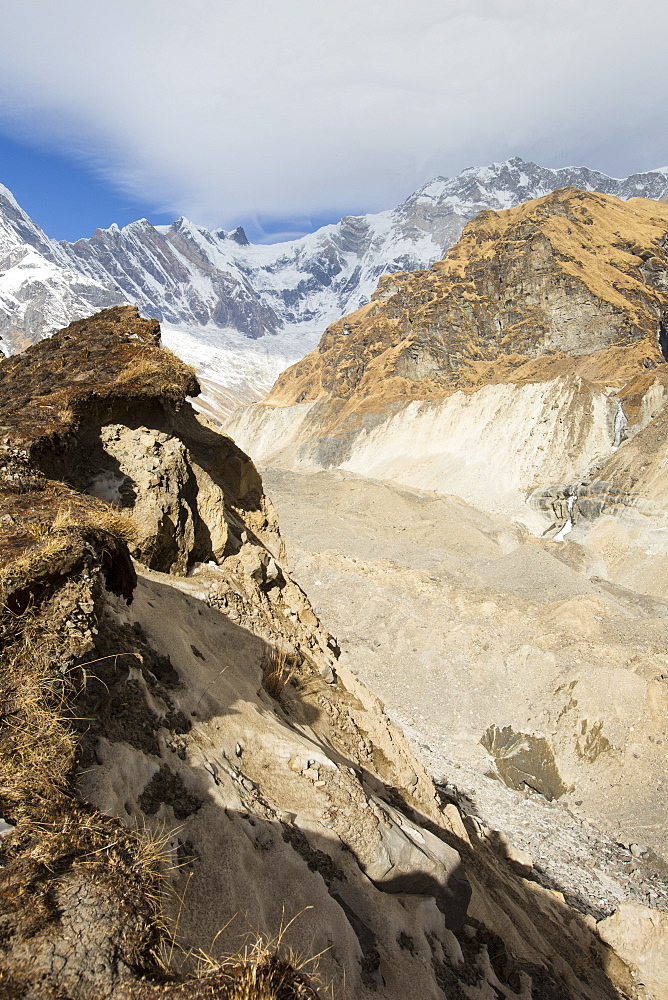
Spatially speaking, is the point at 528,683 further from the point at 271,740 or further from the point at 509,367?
the point at 509,367

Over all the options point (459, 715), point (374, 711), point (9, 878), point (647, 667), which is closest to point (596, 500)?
point (647, 667)

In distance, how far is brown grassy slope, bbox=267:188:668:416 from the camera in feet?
170

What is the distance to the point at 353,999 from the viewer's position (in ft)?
10.8

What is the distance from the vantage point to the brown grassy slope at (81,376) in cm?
574

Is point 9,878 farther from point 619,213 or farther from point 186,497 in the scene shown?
point 619,213

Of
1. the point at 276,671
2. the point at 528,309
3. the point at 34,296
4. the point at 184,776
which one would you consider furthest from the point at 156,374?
the point at 34,296

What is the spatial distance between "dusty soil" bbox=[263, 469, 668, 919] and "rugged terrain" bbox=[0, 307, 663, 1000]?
2.68 metres

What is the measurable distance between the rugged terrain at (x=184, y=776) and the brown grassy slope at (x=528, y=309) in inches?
1728

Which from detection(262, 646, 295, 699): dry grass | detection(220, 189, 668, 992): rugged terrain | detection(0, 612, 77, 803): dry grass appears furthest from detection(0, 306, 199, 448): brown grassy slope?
detection(220, 189, 668, 992): rugged terrain

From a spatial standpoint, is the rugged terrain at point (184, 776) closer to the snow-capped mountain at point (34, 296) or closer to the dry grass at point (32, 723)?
the dry grass at point (32, 723)

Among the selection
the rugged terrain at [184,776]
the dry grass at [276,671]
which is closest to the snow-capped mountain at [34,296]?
the rugged terrain at [184,776]

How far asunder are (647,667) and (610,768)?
2807 millimetres

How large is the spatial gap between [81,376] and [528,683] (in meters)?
12.8

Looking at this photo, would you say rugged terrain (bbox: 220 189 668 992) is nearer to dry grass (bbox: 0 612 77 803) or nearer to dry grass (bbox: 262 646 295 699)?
dry grass (bbox: 262 646 295 699)
